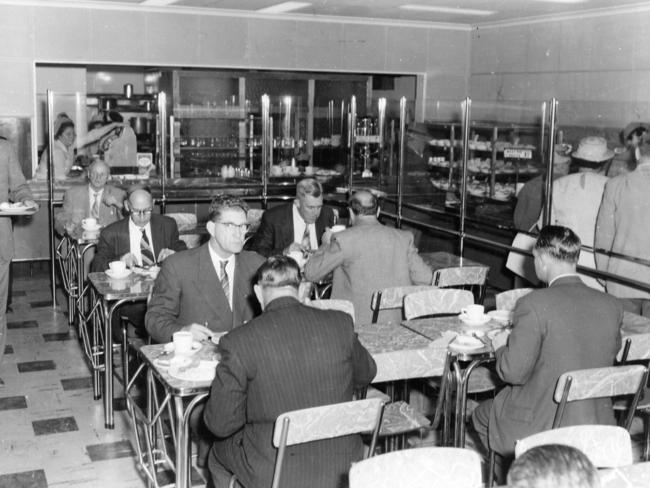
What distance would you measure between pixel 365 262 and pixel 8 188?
94.2 inches

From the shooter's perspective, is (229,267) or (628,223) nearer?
(229,267)

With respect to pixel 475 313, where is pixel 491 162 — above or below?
above

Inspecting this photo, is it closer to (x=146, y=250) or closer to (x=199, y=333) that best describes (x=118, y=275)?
(x=146, y=250)

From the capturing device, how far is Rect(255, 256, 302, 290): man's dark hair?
3.19 meters

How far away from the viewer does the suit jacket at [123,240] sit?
5844 millimetres

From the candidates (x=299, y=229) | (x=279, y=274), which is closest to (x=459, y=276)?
(x=299, y=229)

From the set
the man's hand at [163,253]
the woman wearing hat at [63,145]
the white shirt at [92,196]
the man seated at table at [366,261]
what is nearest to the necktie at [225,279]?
the man seated at table at [366,261]

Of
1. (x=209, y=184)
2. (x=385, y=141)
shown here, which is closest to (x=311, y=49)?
(x=385, y=141)

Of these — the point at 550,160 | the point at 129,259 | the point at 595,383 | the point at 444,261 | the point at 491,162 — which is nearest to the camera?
the point at 595,383

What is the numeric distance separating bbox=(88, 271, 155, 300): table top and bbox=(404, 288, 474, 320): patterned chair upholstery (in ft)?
4.81

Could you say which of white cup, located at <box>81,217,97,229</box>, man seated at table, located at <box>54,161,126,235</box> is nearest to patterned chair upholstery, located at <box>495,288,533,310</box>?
white cup, located at <box>81,217,97,229</box>

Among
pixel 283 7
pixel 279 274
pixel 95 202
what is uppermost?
pixel 283 7

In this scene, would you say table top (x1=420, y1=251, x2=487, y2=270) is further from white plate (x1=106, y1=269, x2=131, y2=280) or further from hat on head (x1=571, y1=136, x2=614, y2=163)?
white plate (x1=106, y1=269, x2=131, y2=280)

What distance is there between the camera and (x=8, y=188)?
18.6ft
